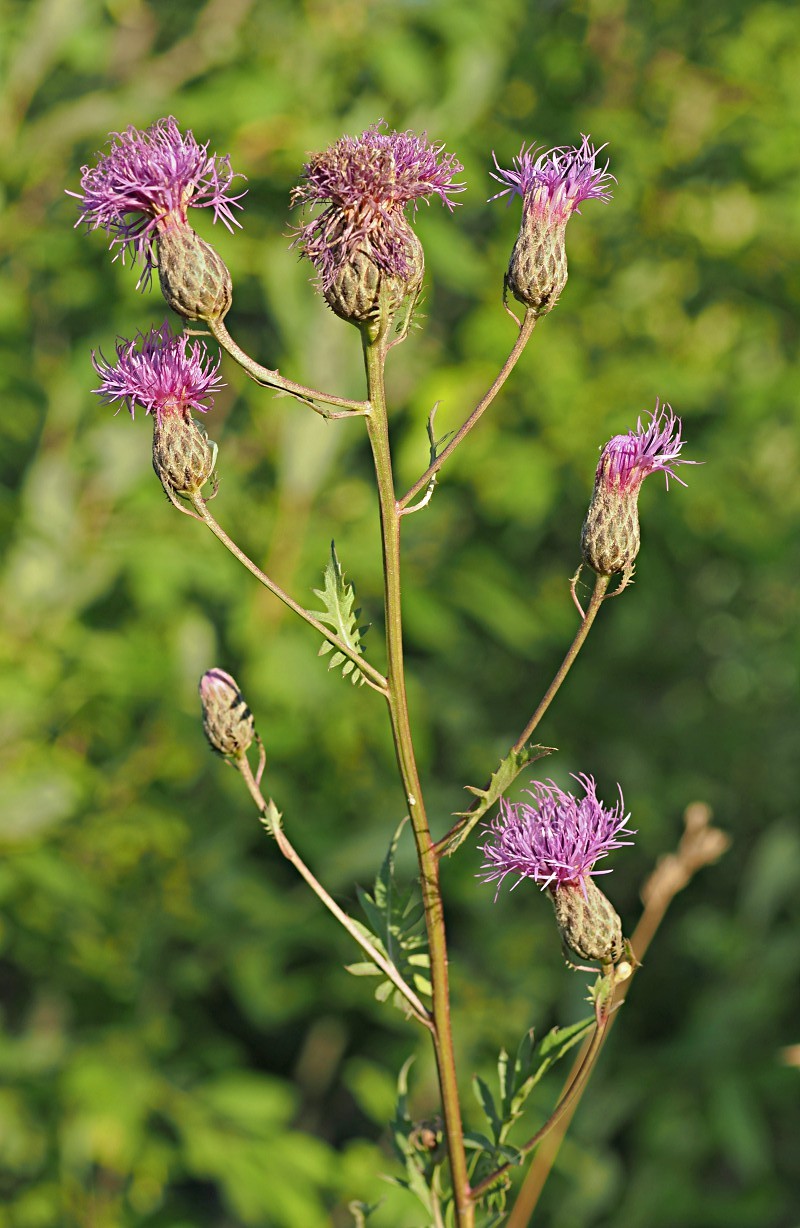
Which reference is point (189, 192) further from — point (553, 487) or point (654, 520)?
point (654, 520)

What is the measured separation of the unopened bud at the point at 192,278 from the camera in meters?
1.25

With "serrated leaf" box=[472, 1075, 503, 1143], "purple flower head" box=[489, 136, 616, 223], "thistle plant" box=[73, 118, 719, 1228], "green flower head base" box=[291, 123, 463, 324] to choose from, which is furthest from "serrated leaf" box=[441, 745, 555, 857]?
"purple flower head" box=[489, 136, 616, 223]

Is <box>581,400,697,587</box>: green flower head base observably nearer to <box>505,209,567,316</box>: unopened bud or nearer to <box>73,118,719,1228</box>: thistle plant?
<box>73,118,719,1228</box>: thistle plant

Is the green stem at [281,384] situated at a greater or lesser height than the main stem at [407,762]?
greater

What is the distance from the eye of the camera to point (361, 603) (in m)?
3.42

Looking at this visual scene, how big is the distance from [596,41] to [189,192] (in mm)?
2803

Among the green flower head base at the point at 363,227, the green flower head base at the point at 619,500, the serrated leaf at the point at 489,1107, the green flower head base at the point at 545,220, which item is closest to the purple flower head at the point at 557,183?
the green flower head base at the point at 545,220

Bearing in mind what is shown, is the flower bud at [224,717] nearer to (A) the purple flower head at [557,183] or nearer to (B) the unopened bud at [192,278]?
(B) the unopened bud at [192,278]

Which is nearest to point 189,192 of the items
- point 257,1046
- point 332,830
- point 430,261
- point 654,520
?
point 430,261

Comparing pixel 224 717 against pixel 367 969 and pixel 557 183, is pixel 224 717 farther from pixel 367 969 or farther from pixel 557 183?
pixel 557 183

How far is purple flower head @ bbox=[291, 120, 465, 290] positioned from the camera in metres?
1.24

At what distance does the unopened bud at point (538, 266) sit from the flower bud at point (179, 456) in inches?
14.3

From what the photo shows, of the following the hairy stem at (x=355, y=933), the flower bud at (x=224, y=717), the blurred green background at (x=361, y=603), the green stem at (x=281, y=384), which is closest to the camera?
the green stem at (x=281, y=384)

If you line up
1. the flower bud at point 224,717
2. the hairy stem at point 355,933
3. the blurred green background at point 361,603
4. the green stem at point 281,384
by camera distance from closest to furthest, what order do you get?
the green stem at point 281,384 < the hairy stem at point 355,933 < the flower bud at point 224,717 < the blurred green background at point 361,603
